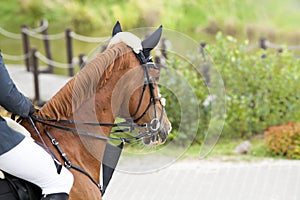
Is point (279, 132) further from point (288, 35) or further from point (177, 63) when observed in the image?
point (288, 35)

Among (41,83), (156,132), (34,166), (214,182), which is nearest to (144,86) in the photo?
(156,132)

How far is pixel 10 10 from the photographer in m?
20.4

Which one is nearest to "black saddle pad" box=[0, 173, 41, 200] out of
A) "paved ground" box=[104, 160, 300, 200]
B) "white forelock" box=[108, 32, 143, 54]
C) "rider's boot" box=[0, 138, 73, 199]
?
"rider's boot" box=[0, 138, 73, 199]

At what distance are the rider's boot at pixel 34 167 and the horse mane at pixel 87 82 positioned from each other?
306 mm

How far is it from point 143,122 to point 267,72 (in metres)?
4.41

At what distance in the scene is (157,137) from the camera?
4062 mm

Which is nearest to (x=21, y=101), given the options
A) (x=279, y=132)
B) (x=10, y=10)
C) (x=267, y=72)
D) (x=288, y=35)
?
(x=279, y=132)

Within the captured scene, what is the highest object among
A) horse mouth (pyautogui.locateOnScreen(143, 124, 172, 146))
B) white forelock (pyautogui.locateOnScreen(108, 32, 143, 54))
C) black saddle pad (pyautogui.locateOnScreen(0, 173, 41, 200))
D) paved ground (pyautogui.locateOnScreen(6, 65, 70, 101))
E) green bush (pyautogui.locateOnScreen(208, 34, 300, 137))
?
white forelock (pyautogui.locateOnScreen(108, 32, 143, 54))

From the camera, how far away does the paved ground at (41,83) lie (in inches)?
398

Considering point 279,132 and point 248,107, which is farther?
point 248,107

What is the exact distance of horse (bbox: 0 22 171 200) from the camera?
3.78 meters

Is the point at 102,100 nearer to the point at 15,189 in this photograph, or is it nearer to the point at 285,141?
the point at 15,189

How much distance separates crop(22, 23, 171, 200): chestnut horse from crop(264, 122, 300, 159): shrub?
3639mm

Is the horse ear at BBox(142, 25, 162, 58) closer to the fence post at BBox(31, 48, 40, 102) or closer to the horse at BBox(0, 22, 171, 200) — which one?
the horse at BBox(0, 22, 171, 200)
